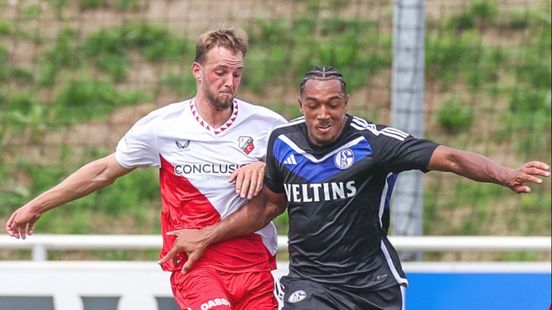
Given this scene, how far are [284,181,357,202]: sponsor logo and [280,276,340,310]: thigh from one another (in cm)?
39

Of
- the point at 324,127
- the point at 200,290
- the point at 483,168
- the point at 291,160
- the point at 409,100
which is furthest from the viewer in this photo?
the point at 409,100

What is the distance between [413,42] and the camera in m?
7.15

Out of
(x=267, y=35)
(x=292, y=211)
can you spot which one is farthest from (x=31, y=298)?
(x=267, y=35)

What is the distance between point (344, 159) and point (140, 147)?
3.42 ft

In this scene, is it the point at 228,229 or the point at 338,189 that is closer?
the point at 338,189

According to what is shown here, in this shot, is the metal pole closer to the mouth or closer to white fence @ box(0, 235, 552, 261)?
white fence @ box(0, 235, 552, 261)

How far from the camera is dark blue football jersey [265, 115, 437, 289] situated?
5379 mm

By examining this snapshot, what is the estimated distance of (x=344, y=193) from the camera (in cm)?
540

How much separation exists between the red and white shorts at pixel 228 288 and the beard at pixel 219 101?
777 mm

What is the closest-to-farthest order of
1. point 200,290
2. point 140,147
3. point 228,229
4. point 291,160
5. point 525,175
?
point 525,175 < point 291,160 < point 200,290 < point 228,229 < point 140,147

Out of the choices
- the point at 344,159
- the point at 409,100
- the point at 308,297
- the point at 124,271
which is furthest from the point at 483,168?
the point at 124,271

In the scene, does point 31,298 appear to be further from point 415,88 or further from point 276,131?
point 415,88

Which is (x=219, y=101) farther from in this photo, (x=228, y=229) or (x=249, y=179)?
(x=228, y=229)

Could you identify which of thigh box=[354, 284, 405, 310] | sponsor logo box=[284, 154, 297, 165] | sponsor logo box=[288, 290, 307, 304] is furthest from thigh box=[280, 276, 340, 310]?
sponsor logo box=[284, 154, 297, 165]
